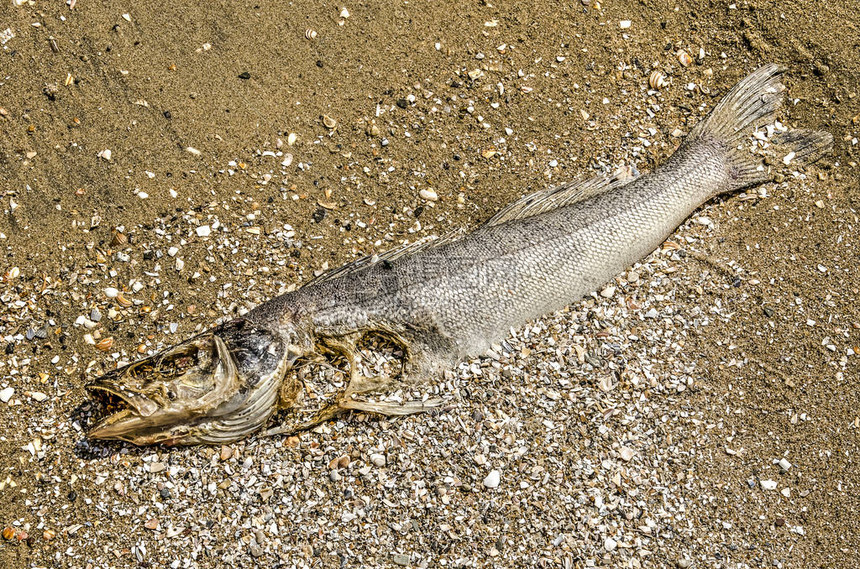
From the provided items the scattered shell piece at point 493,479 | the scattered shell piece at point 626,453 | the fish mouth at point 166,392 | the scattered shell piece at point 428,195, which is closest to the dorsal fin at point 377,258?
the scattered shell piece at point 428,195

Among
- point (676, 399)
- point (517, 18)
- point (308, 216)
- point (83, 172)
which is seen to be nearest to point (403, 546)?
point (676, 399)

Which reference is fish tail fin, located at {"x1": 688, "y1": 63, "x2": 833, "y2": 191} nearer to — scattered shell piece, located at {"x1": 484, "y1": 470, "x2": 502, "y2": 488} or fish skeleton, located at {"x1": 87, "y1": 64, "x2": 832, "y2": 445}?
fish skeleton, located at {"x1": 87, "y1": 64, "x2": 832, "y2": 445}

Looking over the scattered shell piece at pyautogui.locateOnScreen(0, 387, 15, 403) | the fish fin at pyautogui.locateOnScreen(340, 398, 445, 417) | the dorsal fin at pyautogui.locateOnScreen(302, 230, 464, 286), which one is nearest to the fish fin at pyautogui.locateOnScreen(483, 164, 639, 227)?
the dorsal fin at pyautogui.locateOnScreen(302, 230, 464, 286)

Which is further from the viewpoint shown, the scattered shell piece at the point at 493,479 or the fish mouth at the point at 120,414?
the scattered shell piece at the point at 493,479

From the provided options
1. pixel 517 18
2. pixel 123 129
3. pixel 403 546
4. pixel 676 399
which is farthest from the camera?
pixel 517 18

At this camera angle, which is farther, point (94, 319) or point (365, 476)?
point (94, 319)

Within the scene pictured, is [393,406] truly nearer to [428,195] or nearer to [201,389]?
[201,389]

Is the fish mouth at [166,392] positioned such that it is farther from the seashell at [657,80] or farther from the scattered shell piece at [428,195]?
the seashell at [657,80]

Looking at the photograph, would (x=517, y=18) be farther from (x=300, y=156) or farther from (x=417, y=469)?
(x=417, y=469)
